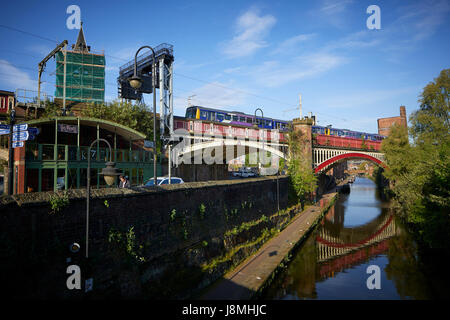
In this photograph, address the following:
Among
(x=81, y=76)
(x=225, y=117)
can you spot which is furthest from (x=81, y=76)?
(x=225, y=117)

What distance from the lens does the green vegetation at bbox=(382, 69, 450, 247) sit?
1627 centimetres

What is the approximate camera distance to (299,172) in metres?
35.0

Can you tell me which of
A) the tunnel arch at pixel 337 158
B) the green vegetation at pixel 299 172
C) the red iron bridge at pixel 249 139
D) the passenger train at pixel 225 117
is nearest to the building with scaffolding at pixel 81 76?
the passenger train at pixel 225 117

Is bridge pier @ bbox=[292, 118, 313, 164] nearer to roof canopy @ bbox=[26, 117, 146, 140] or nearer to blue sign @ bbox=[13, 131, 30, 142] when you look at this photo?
roof canopy @ bbox=[26, 117, 146, 140]

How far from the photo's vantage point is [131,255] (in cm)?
991

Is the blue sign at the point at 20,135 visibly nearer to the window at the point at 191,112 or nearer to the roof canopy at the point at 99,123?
the roof canopy at the point at 99,123

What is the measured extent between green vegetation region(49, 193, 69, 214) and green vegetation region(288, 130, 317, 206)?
27826 mm

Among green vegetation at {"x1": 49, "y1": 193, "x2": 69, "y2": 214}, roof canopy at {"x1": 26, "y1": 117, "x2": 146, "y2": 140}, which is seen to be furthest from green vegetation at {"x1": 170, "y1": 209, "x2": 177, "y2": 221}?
roof canopy at {"x1": 26, "y1": 117, "x2": 146, "y2": 140}

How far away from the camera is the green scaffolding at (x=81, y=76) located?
3769 cm

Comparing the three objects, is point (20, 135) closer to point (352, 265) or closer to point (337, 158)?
point (352, 265)

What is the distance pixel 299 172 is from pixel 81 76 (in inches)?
1317

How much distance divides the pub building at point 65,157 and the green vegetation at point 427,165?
19694mm
